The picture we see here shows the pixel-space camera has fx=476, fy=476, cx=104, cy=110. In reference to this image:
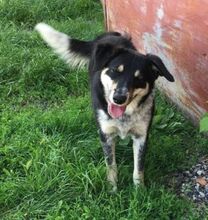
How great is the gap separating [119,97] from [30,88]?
80.5 inches

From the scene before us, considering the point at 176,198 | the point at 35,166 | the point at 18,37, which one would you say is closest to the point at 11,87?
the point at 18,37

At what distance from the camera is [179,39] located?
4074 mm

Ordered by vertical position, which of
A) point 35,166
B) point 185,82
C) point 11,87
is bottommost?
point 11,87

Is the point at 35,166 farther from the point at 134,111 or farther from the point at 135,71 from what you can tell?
the point at 135,71

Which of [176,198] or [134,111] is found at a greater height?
[134,111]

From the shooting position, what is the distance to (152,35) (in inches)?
177

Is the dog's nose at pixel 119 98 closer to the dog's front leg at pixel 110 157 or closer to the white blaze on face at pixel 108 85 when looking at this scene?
the white blaze on face at pixel 108 85

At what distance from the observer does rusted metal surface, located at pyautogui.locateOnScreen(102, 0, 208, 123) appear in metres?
3.79

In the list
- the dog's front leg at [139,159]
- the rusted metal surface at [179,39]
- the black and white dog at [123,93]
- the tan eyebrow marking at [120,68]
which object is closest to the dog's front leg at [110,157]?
the black and white dog at [123,93]

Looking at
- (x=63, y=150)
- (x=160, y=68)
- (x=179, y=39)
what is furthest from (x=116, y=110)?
(x=179, y=39)

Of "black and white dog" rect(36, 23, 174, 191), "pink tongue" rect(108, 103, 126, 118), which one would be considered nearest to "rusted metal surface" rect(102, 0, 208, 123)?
"black and white dog" rect(36, 23, 174, 191)

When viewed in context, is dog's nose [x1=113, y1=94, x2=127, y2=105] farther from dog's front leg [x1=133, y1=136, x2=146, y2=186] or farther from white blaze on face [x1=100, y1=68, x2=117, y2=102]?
dog's front leg [x1=133, y1=136, x2=146, y2=186]

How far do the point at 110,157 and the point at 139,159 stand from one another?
22cm

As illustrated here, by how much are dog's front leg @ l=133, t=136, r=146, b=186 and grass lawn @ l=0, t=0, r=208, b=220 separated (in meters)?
0.09
